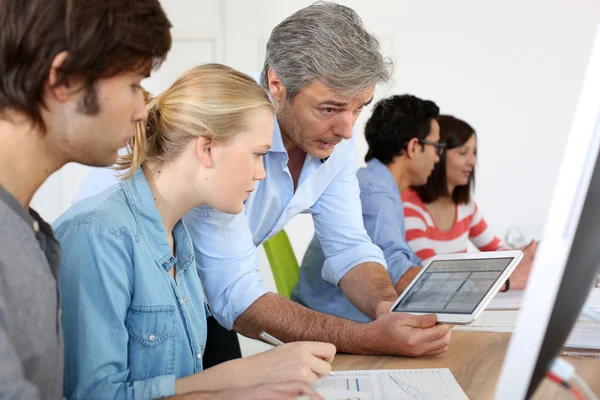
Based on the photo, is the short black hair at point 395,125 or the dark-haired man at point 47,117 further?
the short black hair at point 395,125

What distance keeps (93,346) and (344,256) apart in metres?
1.01

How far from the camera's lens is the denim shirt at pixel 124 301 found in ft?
3.58

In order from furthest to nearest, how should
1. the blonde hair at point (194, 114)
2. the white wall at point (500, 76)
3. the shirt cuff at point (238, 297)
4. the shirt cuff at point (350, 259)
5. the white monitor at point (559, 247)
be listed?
1. the white wall at point (500, 76)
2. the shirt cuff at point (350, 259)
3. the shirt cuff at point (238, 297)
4. the blonde hair at point (194, 114)
5. the white monitor at point (559, 247)

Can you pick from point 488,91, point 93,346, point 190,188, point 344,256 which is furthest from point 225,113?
point 488,91

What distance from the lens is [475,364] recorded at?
1406 mm

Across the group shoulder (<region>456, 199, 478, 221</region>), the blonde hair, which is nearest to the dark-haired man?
the blonde hair

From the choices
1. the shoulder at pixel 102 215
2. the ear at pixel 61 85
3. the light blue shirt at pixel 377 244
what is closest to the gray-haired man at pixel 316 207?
the light blue shirt at pixel 377 244

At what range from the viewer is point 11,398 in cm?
80

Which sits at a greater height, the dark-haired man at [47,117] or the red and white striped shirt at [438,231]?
the dark-haired man at [47,117]

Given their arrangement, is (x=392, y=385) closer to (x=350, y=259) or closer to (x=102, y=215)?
(x=102, y=215)

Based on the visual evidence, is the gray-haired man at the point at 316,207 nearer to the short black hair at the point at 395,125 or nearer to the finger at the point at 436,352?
the finger at the point at 436,352

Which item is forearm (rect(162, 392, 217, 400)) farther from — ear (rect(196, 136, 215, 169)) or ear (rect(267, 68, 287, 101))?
ear (rect(267, 68, 287, 101))

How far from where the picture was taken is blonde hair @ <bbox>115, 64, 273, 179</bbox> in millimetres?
1336

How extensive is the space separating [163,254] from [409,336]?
Result: 1.69ft
